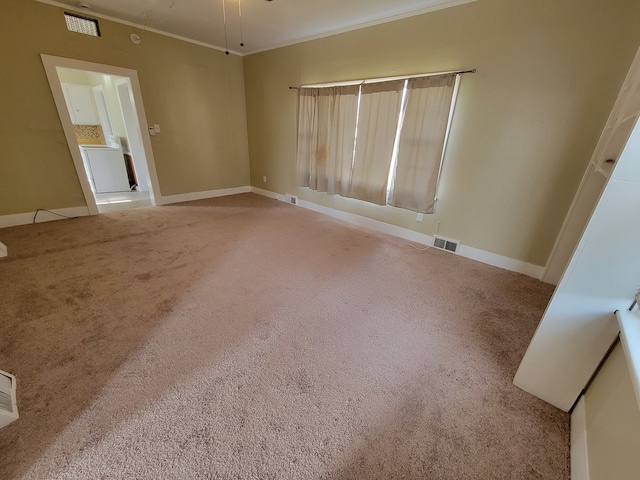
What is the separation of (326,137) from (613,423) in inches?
150

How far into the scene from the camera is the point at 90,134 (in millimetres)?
5379

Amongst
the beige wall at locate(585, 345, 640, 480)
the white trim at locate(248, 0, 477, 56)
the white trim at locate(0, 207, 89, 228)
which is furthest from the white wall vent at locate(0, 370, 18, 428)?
the white trim at locate(248, 0, 477, 56)

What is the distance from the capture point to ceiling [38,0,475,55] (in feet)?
8.91

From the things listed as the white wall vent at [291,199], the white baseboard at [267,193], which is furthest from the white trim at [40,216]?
the white wall vent at [291,199]

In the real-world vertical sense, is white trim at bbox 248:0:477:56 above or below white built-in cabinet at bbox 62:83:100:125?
above

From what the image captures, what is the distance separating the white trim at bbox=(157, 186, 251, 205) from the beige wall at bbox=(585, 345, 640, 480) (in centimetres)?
540

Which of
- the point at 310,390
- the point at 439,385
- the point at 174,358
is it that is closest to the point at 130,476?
the point at 174,358

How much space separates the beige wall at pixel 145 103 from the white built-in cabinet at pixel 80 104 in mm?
2271

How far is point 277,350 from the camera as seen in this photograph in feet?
5.33

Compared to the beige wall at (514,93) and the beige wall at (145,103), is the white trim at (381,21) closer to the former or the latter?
the beige wall at (514,93)

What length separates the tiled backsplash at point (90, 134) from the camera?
526 centimetres

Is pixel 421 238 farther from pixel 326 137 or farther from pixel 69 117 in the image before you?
pixel 69 117

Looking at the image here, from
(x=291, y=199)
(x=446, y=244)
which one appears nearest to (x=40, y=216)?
(x=291, y=199)

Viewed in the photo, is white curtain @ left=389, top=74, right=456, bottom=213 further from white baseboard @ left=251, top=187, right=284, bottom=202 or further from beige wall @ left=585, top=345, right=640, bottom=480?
white baseboard @ left=251, top=187, right=284, bottom=202
